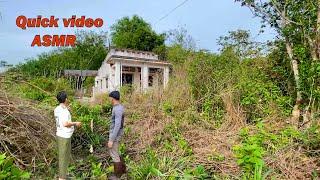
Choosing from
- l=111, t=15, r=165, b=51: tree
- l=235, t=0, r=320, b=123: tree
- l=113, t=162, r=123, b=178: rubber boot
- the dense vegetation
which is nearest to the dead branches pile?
the dense vegetation

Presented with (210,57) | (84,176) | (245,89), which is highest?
(210,57)

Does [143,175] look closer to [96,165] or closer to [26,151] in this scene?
[96,165]

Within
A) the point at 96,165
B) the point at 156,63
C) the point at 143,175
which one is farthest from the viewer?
the point at 156,63

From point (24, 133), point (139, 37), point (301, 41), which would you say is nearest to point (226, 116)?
point (301, 41)

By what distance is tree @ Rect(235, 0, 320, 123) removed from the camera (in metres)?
9.65

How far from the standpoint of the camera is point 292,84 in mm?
10844

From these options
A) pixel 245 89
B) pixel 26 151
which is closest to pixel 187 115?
pixel 245 89

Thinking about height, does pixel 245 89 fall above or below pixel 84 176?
A: above

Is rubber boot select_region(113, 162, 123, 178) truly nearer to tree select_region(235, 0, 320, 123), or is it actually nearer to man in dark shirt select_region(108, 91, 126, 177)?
man in dark shirt select_region(108, 91, 126, 177)

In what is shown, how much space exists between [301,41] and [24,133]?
7.10 meters

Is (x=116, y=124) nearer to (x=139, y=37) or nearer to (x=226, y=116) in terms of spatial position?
(x=226, y=116)

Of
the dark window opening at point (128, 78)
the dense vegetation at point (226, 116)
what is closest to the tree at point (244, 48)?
the dense vegetation at point (226, 116)

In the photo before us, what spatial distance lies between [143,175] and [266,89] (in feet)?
16.1

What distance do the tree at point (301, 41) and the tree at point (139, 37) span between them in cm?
3228
